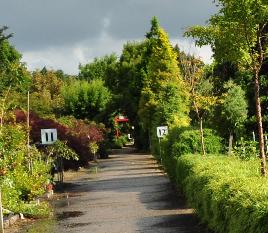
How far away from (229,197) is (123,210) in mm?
8548

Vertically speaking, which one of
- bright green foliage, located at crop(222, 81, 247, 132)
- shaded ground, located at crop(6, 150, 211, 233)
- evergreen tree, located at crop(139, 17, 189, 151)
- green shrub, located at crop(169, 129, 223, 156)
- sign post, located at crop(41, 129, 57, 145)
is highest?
evergreen tree, located at crop(139, 17, 189, 151)

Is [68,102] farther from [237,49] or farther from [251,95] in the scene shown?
[237,49]

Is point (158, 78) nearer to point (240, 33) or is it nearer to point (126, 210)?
point (126, 210)

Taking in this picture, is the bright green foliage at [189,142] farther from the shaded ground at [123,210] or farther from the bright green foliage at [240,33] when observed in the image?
the bright green foliage at [240,33]

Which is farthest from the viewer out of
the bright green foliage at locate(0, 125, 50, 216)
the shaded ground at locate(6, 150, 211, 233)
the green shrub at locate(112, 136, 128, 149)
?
the green shrub at locate(112, 136, 128, 149)

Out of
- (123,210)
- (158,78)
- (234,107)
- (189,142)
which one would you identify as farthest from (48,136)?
(158,78)

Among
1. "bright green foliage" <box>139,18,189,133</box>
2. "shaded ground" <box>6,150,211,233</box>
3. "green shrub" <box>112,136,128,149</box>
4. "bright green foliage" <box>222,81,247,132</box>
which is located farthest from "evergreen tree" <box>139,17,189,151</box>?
"green shrub" <box>112,136,128,149</box>

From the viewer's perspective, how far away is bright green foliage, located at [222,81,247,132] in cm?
3152

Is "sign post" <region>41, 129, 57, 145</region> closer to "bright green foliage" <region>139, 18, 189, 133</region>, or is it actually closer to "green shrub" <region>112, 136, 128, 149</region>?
"bright green foliage" <region>139, 18, 189, 133</region>

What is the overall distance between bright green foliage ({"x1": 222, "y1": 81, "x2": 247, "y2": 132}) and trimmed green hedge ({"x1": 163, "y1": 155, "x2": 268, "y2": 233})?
51.7 ft

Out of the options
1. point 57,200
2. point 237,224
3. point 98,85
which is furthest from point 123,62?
point 237,224

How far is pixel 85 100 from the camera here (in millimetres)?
76562

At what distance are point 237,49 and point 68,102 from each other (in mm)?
62204

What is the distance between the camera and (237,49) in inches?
575
